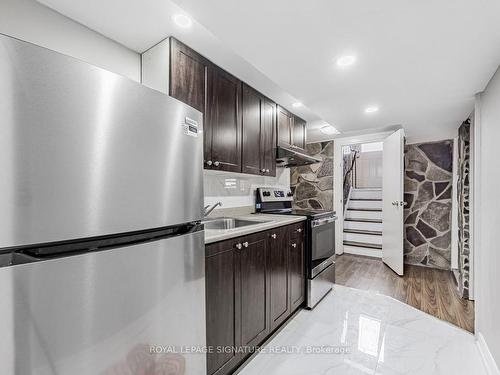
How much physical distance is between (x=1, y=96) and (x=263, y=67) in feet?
5.04

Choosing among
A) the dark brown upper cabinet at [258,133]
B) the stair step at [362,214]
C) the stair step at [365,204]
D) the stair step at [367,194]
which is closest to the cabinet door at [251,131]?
the dark brown upper cabinet at [258,133]

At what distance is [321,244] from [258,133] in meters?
1.38

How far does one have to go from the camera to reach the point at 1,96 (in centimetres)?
52

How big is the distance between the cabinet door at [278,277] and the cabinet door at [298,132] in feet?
4.91

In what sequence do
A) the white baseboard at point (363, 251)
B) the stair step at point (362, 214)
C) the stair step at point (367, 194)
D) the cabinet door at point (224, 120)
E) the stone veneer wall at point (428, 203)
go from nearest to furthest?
the cabinet door at point (224, 120), the stone veneer wall at point (428, 203), the white baseboard at point (363, 251), the stair step at point (362, 214), the stair step at point (367, 194)

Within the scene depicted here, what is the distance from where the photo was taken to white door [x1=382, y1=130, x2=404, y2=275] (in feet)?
10.4

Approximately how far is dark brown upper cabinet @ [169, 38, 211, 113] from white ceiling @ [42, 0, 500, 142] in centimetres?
8

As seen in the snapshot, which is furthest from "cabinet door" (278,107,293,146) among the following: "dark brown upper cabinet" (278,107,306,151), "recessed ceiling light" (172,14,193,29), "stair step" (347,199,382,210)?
"stair step" (347,199,382,210)

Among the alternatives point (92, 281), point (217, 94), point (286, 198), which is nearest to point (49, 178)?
point (92, 281)

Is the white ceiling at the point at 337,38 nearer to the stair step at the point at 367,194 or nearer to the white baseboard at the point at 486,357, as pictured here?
the white baseboard at the point at 486,357

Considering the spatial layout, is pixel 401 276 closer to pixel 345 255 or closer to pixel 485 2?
pixel 345 255

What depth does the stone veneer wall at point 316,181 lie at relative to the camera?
14.0ft

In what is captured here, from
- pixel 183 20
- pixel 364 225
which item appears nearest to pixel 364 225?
pixel 364 225

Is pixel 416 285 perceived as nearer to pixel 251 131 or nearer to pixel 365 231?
pixel 365 231
